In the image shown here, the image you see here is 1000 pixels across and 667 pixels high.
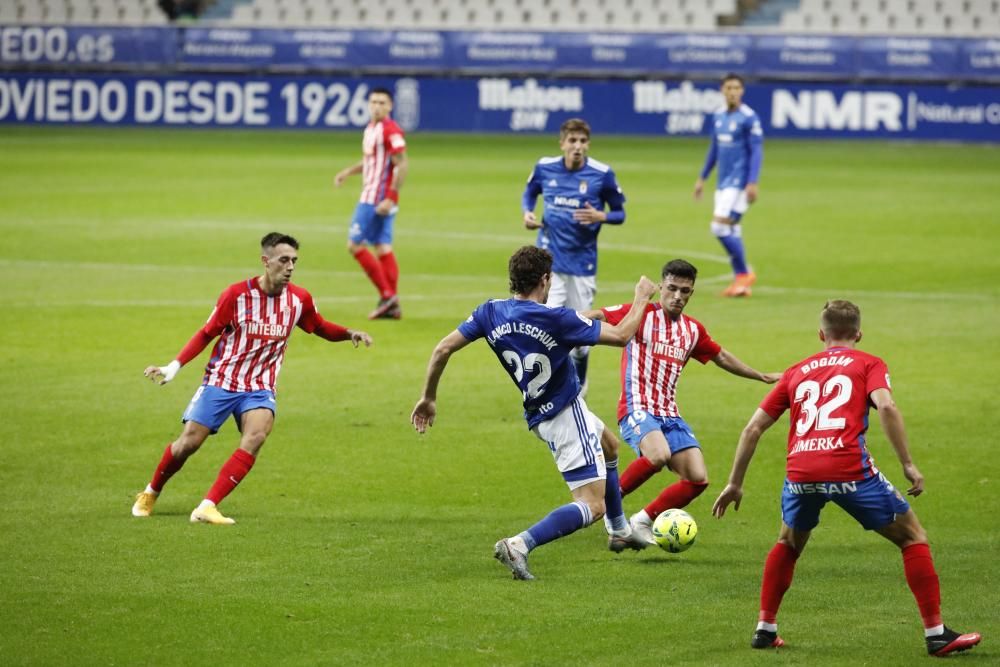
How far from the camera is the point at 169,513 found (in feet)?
31.8

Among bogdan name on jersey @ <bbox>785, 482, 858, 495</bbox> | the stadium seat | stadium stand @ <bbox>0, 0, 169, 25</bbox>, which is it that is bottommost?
bogdan name on jersey @ <bbox>785, 482, 858, 495</bbox>

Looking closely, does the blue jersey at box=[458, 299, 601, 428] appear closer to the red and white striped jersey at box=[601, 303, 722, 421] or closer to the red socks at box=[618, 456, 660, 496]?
the red and white striped jersey at box=[601, 303, 722, 421]

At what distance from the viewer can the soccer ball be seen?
8.70 m

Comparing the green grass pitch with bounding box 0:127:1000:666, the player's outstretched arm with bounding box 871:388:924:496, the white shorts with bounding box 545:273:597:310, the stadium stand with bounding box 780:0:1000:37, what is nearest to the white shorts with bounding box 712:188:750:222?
the green grass pitch with bounding box 0:127:1000:666

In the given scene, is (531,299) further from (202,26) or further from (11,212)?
(202,26)

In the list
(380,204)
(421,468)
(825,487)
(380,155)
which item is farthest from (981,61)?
(825,487)

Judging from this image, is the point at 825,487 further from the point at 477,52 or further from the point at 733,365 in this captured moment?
the point at 477,52

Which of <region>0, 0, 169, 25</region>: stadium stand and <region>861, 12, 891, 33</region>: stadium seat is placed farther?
<region>0, 0, 169, 25</region>: stadium stand

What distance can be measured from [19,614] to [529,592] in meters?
2.47

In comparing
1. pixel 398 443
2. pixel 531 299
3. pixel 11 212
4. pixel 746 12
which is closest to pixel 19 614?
pixel 531 299

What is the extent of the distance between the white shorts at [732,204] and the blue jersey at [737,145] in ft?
0.34

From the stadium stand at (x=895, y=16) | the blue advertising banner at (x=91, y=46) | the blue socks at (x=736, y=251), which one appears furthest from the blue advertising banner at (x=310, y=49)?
the blue socks at (x=736, y=251)

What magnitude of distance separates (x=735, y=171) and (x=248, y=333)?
37.8 ft

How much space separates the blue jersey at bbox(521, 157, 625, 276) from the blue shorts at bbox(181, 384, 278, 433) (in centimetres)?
446
